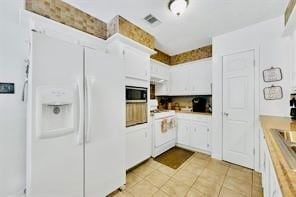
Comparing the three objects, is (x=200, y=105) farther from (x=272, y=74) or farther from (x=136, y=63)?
(x=136, y=63)

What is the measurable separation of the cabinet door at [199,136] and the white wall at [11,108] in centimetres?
294

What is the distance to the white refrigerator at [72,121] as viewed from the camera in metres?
1.12

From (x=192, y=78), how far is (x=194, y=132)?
136cm

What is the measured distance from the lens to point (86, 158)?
1.43 m

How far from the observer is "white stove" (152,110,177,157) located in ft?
9.24

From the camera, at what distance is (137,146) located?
93.1 inches

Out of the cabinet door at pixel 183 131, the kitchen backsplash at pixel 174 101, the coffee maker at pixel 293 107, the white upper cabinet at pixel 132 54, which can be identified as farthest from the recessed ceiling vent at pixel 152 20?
the coffee maker at pixel 293 107

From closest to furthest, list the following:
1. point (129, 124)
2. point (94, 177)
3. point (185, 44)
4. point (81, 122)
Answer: point (81, 122), point (94, 177), point (129, 124), point (185, 44)

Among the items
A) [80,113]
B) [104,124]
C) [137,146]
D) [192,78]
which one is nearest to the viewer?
[80,113]

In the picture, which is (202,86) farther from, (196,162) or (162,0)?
(162,0)

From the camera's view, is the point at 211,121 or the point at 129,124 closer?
the point at 129,124

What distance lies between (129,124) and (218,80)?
1955 mm

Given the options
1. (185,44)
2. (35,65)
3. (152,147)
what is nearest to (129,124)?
(152,147)

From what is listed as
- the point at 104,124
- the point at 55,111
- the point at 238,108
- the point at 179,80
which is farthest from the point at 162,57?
the point at 55,111
